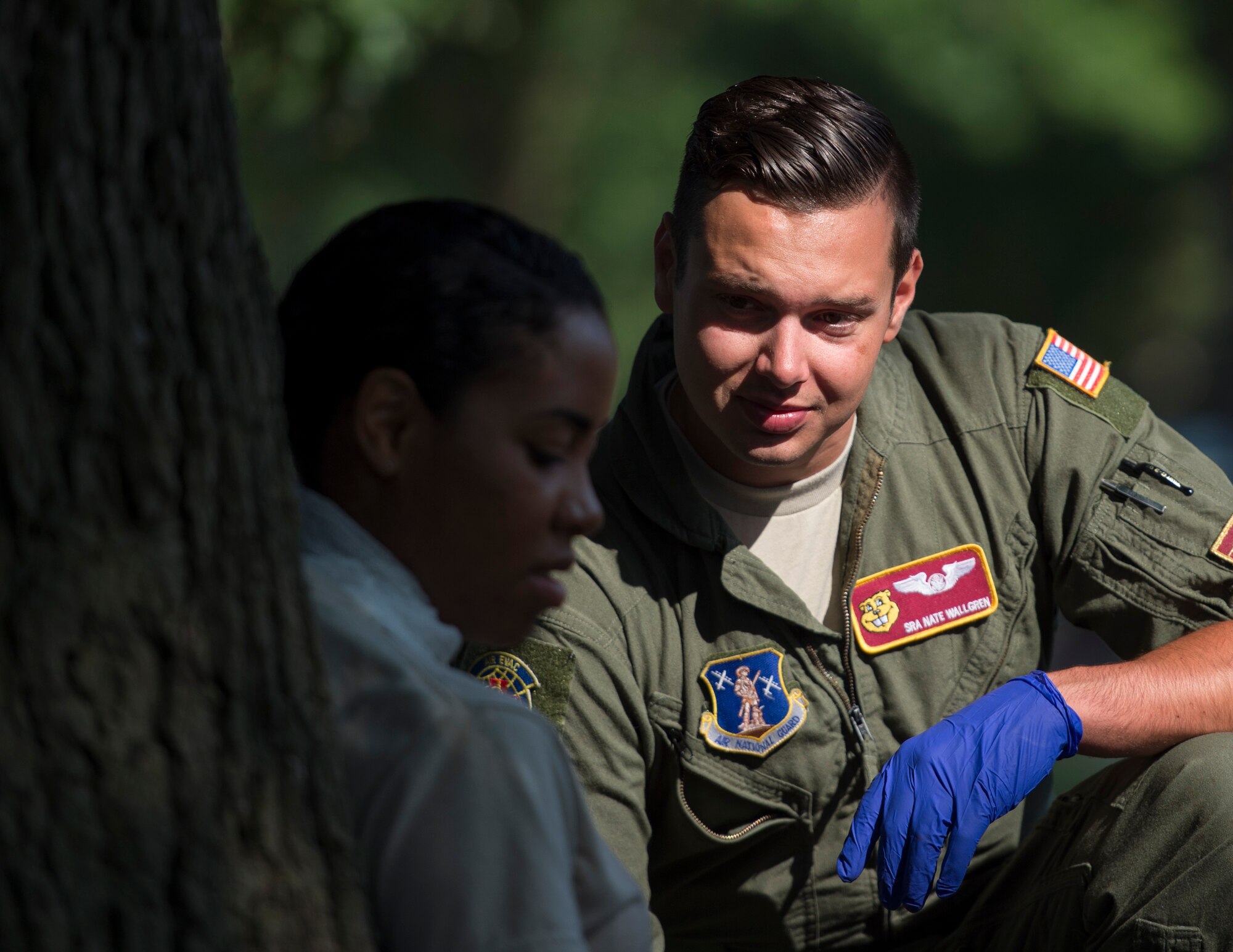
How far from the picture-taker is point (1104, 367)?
8.41 ft

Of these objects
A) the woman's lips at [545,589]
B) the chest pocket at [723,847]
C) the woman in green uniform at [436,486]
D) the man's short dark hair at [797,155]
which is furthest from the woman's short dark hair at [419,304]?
the chest pocket at [723,847]

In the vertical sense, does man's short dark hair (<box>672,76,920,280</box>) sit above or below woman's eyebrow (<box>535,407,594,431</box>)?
above

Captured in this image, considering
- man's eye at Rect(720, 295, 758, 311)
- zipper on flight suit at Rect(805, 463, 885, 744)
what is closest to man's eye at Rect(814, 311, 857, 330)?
man's eye at Rect(720, 295, 758, 311)

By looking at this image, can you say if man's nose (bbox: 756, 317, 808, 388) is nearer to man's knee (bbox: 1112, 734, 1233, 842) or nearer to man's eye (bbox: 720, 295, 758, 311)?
man's eye (bbox: 720, 295, 758, 311)

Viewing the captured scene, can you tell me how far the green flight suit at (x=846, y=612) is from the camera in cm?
229

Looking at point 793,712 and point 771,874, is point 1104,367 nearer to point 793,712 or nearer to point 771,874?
point 793,712

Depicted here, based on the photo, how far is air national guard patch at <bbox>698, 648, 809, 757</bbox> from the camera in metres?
2.32

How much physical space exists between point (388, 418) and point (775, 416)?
1.16 metres

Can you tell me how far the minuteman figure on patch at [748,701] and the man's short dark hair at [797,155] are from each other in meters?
0.71

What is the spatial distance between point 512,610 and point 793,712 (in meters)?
1.17

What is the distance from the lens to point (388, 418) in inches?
48.6

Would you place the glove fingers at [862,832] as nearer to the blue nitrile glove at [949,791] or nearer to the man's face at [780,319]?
the blue nitrile glove at [949,791]

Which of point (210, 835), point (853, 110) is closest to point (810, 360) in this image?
point (853, 110)

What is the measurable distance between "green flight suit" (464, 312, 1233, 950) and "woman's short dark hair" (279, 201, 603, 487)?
3.27ft
